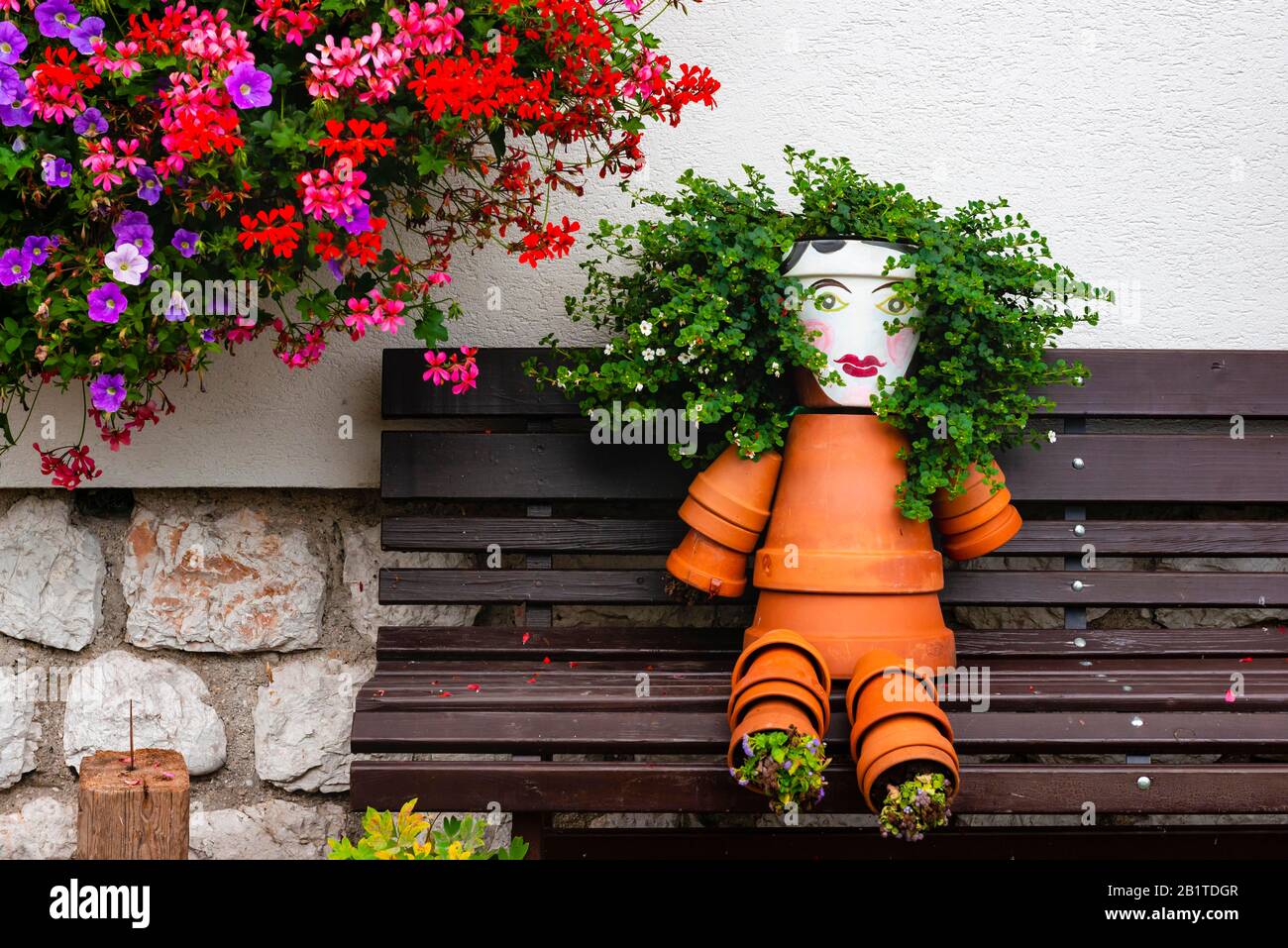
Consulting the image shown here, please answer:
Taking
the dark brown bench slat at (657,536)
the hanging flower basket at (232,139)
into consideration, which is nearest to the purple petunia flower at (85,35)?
the hanging flower basket at (232,139)

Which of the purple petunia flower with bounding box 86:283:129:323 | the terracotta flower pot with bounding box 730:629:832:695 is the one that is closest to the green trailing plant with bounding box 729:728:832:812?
the terracotta flower pot with bounding box 730:629:832:695

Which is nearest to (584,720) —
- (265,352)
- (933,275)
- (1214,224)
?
(933,275)

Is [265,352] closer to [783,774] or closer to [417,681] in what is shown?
[417,681]

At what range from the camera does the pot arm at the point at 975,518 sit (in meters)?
2.08

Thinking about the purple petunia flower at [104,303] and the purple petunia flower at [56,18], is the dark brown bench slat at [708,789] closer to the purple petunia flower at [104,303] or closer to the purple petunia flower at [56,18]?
the purple petunia flower at [104,303]

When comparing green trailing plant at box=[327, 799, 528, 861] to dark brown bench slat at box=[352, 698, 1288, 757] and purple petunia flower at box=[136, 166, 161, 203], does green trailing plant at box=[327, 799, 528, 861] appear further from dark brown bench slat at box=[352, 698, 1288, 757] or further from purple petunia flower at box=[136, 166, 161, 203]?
purple petunia flower at box=[136, 166, 161, 203]

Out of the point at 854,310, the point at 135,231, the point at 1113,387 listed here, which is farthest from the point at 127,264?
the point at 1113,387

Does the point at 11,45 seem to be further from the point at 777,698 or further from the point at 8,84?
the point at 777,698

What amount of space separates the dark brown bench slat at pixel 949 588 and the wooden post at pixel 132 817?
2.33ft

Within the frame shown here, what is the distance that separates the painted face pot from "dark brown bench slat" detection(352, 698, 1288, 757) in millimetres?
566

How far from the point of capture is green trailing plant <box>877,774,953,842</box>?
1626 mm

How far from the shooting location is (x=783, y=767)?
1658 millimetres

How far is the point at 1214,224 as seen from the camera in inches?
98.4

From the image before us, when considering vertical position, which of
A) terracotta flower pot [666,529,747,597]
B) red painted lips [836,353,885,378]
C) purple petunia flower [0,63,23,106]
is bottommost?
terracotta flower pot [666,529,747,597]
